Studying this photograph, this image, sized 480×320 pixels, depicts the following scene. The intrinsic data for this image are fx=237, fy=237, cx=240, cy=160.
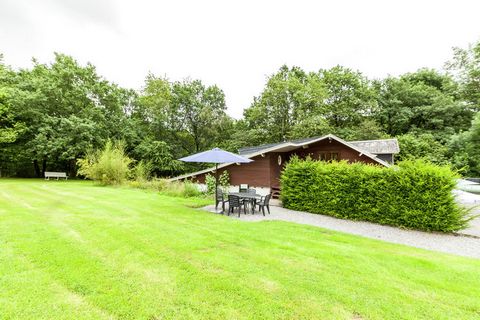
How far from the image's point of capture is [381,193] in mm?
8359

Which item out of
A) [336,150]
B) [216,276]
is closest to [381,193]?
[336,150]

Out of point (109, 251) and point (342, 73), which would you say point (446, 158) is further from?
point (109, 251)

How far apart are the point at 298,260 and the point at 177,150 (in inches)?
1128

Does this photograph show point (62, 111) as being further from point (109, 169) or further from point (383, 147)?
point (383, 147)

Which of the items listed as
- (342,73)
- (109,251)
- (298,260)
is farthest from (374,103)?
(109,251)

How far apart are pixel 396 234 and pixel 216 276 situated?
621cm

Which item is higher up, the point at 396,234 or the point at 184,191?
the point at 184,191

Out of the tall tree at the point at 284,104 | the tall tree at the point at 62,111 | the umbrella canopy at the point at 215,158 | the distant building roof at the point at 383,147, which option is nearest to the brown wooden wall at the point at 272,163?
the distant building roof at the point at 383,147

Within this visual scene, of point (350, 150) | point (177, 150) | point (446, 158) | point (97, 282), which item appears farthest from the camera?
point (177, 150)

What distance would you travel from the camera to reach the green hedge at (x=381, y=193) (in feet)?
23.9

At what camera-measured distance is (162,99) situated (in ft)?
99.5

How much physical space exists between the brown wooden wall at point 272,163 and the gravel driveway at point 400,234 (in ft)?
17.6

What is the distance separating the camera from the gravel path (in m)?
6.05

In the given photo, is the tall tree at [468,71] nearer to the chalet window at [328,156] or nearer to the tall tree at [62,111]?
the chalet window at [328,156]
